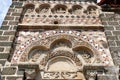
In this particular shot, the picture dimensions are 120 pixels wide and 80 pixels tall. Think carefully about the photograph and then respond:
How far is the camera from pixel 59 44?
23.9 ft

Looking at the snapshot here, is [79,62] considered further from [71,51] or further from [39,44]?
[39,44]

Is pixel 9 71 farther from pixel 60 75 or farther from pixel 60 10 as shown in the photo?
pixel 60 10

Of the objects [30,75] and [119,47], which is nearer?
[30,75]

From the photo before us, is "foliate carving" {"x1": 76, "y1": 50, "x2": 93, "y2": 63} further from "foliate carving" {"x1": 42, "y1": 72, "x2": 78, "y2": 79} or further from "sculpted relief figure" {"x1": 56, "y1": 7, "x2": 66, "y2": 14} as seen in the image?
"sculpted relief figure" {"x1": 56, "y1": 7, "x2": 66, "y2": 14}

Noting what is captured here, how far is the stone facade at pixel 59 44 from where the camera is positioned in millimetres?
6301

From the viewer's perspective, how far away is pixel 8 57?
6488mm

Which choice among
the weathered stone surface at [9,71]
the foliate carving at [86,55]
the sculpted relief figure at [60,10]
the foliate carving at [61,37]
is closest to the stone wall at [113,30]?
the foliate carving at [61,37]

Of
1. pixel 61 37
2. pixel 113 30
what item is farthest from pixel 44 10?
pixel 113 30

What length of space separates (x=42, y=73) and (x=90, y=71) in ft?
4.06

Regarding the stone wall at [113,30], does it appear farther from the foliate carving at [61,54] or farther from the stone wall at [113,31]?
the foliate carving at [61,54]

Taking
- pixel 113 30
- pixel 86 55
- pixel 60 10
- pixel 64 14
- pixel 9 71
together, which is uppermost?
pixel 60 10

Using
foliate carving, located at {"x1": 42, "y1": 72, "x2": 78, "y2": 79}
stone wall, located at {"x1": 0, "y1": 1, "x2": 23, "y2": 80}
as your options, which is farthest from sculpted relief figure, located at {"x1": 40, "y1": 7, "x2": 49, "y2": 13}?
foliate carving, located at {"x1": 42, "y1": 72, "x2": 78, "y2": 79}

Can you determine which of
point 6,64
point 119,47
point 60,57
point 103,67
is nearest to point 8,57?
point 6,64

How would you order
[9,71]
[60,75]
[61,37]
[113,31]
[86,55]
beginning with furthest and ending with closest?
1. [113,31]
2. [61,37]
3. [86,55]
4. [60,75]
5. [9,71]
